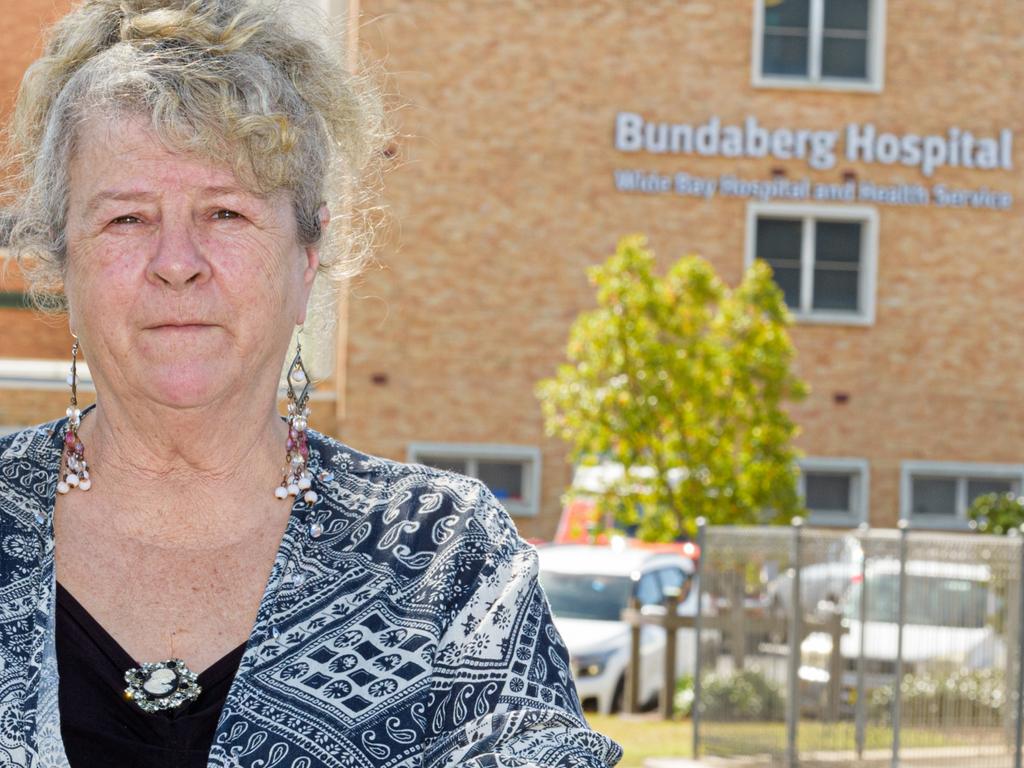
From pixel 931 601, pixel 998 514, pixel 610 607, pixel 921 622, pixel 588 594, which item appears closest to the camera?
pixel 931 601

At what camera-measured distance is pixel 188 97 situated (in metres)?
2.53

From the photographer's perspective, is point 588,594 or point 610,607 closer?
point 610,607

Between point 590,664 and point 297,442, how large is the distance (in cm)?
1463

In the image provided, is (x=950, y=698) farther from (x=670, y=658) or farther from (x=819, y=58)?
(x=819, y=58)

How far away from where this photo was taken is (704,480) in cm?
2116

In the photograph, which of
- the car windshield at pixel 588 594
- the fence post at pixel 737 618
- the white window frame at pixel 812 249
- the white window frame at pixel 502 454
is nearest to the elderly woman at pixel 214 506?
the fence post at pixel 737 618

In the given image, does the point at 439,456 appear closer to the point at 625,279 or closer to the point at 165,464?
the point at 625,279

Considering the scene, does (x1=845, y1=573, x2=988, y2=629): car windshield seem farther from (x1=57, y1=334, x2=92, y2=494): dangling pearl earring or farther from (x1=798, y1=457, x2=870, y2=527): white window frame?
(x1=798, y1=457, x2=870, y2=527): white window frame

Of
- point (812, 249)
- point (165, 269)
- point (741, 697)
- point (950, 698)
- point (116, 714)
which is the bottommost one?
point (741, 697)

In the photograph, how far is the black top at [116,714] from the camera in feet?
7.93

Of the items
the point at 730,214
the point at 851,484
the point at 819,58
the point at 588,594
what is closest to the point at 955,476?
the point at 851,484

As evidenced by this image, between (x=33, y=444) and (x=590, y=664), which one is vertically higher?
(x=33, y=444)

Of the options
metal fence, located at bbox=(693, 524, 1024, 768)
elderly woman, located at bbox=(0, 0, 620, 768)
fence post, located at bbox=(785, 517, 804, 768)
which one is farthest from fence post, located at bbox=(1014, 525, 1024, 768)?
elderly woman, located at bbox=(0, 0, 620, 768)

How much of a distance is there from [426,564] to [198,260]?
1.76 feet
